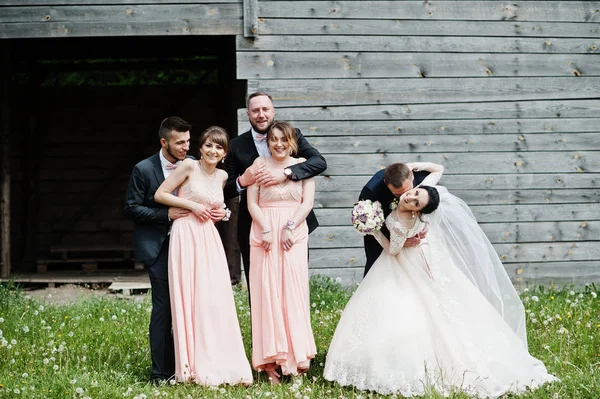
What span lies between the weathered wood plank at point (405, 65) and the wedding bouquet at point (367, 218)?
12.4ft

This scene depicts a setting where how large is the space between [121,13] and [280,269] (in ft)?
15.0

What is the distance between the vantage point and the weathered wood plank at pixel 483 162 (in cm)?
880

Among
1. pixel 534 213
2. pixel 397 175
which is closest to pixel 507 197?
pixel 534 213

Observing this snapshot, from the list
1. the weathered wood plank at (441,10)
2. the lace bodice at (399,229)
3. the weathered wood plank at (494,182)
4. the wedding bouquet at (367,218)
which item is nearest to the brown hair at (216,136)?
the wedding bouquet at (367,218)

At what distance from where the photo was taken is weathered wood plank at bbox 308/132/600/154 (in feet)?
28.9

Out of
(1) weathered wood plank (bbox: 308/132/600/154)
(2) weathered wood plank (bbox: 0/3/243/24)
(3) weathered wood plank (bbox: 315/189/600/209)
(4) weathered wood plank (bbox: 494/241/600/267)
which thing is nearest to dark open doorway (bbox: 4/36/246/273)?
(2) weathered wood plank (bbox: 0/3/243/24)

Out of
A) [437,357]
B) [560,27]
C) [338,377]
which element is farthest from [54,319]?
[560,27]

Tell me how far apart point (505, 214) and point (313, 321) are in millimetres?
3209

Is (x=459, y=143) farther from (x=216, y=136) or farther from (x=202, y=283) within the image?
(x=202, y=283)

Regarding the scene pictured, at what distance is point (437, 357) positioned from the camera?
4984mm

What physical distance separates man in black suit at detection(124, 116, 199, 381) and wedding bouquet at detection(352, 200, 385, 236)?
1.25m

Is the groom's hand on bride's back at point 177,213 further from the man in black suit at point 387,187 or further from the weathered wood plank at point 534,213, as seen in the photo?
the weathered wood plank at point 534,213

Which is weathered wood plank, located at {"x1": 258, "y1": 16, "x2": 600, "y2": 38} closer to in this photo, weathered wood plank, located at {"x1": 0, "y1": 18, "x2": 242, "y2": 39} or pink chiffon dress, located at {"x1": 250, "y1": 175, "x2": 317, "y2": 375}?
weathered wood plank, located at {"x1": 0, "y1": 18, "x2": 242, "y2": 39}

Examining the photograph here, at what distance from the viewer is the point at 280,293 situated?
542cm
